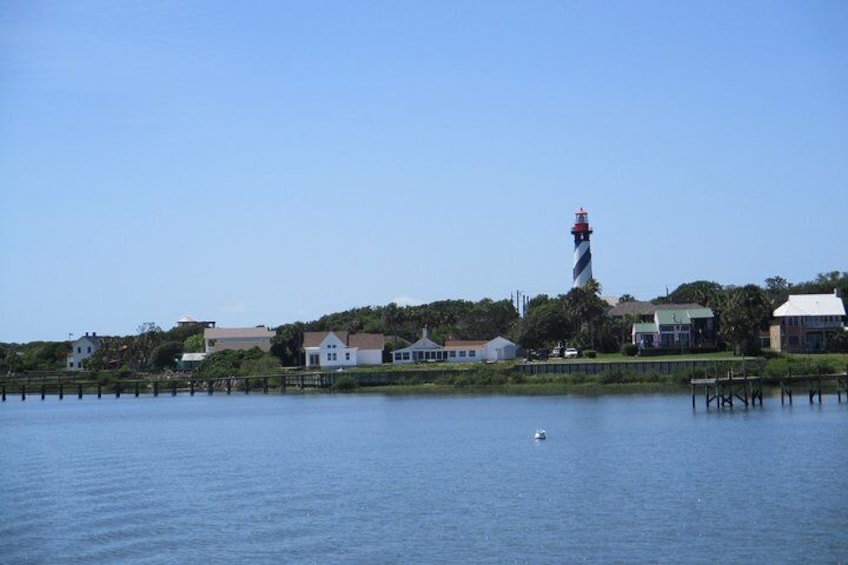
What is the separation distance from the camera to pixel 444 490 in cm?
4106

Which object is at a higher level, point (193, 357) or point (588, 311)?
point (588, 311)

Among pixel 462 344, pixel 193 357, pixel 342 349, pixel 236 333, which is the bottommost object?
pixel 193 357

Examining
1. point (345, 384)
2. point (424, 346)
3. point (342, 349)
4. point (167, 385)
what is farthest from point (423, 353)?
point (167, 385)

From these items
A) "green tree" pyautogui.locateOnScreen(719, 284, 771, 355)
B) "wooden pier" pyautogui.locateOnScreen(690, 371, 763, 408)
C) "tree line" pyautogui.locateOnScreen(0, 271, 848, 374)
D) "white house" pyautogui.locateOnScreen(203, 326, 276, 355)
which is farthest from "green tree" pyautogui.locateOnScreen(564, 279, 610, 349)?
"white house" pyautogui.locateOnScreen(203, 326, 276, 355)

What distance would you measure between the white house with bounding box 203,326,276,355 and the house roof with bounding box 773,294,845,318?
69981 mm

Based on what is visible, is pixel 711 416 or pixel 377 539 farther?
pixel 711 416

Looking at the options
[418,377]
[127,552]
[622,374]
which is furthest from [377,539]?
[418,377]

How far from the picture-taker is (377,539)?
32562mm

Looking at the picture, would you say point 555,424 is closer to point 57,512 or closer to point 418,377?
point 57,512

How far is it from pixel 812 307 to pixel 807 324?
1.72m

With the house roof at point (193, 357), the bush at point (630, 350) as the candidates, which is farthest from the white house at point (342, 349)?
the bush at point (630, 350)

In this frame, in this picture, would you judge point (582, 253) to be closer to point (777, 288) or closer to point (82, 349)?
point (777, 288)

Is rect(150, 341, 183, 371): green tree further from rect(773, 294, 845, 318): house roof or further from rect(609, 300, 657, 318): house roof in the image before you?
rect(773, 294, 845, 318): house roof

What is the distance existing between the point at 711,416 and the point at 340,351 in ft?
219
